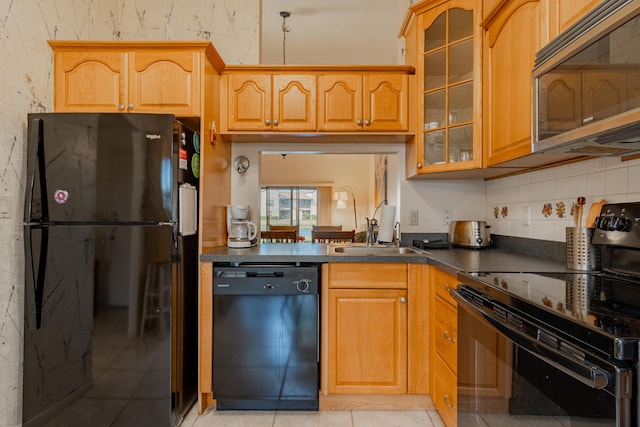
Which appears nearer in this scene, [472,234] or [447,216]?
[472,234]

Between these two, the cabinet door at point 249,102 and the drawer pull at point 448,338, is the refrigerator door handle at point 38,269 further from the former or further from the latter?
the drawer pull at point 448,338

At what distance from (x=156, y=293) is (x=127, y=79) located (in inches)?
Result: 48.0

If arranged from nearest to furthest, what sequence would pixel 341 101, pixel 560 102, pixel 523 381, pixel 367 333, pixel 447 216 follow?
pixel 523 381 → pixel 560 102 → pixel 367 333 → pixel 341 101 → pixel 447 216

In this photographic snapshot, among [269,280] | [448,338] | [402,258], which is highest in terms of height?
[402,258]

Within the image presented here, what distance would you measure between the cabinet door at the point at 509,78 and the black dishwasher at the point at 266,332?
114 cm

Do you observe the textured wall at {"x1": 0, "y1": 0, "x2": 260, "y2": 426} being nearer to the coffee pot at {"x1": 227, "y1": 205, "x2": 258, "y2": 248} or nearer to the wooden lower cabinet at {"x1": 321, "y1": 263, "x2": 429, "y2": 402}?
the coffee pot at {"x1": 227, "y1": 205, "x2": 258, "y2": 248}

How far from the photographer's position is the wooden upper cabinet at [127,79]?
2.01 meters

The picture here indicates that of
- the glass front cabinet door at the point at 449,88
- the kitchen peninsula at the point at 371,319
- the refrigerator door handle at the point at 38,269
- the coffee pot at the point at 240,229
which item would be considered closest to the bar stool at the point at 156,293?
the kitchen peninsula at the point at 371,319

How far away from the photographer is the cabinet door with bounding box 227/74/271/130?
2303 mm

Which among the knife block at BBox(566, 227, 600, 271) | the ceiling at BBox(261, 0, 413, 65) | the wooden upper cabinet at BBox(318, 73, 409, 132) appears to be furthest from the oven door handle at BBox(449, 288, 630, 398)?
the ceiling at BBox(261, 0, 413, 65)

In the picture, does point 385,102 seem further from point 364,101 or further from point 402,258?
point 402,258

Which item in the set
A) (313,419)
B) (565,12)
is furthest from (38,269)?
(565,12)

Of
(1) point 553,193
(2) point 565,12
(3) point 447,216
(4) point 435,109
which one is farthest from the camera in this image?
(3) point 447,216

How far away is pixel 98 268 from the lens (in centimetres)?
171
